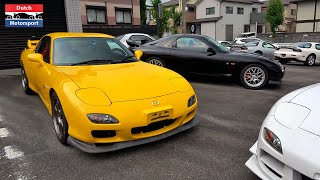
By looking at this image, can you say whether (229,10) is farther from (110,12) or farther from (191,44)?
(191,44)

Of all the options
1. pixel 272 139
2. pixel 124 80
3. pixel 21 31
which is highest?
pixel 21 31

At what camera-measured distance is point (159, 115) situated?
115 inches

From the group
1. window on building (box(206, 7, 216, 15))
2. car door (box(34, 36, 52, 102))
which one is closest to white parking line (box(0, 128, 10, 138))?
car door (box(34, 36, 52, 102))

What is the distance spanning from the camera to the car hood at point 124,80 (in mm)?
3037

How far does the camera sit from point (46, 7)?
33.6ft

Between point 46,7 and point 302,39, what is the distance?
2422 cm

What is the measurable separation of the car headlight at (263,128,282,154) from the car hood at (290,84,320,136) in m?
0.20

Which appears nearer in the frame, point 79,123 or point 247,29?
point 79,123

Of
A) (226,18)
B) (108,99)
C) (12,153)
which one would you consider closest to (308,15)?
(226,18)

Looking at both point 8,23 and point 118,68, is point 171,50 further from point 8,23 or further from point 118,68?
point 8,23

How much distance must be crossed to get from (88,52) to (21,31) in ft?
24.1

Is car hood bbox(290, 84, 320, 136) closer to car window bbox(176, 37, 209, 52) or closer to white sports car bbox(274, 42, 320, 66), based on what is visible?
car window bbox(176, 37, 209, 52)

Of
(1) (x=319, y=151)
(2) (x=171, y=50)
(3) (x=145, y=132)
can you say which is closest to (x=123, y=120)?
(3) (x=145, y=132)

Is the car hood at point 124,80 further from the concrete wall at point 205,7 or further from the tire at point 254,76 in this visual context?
the concrete wall at point 205,7
